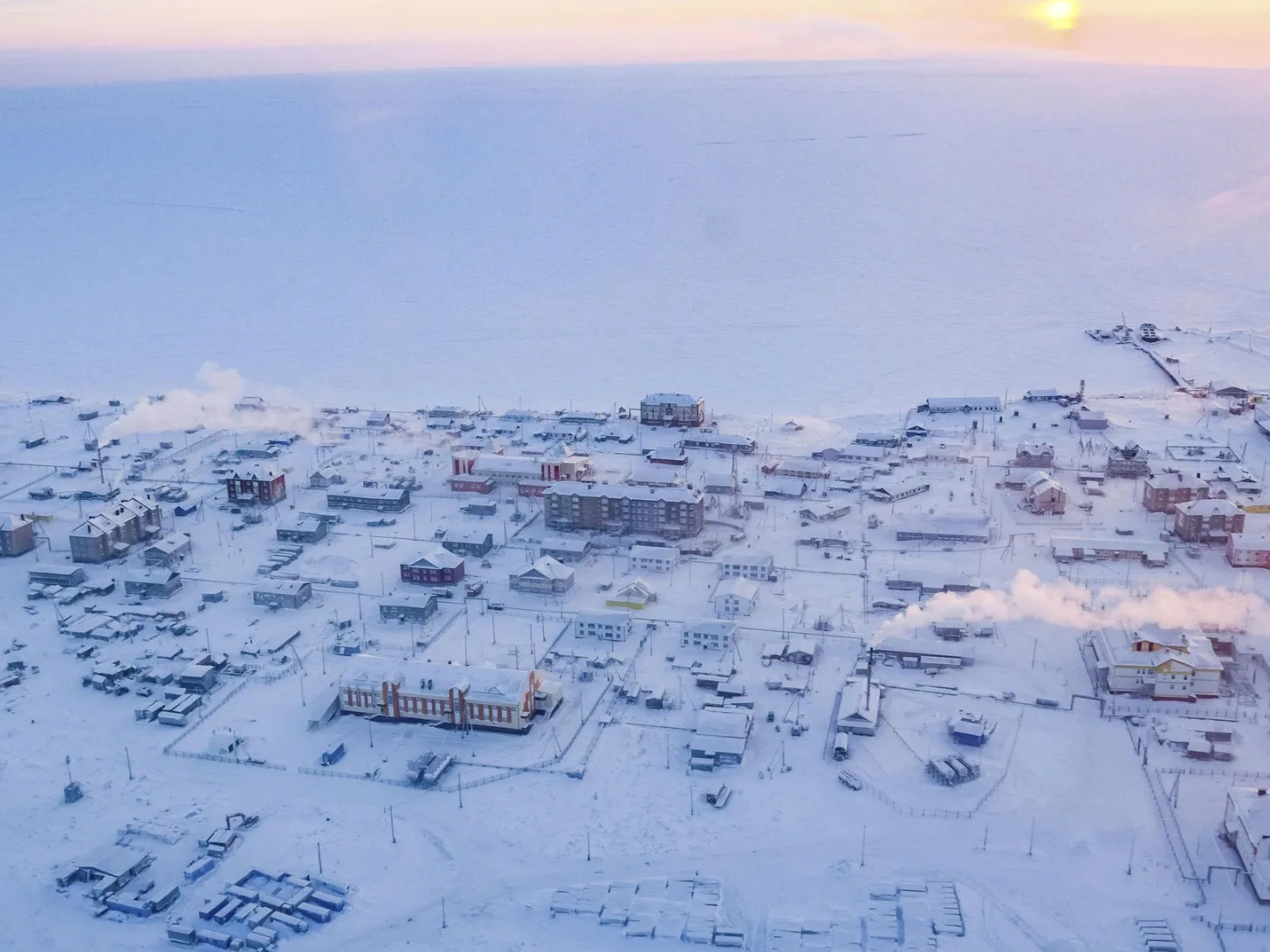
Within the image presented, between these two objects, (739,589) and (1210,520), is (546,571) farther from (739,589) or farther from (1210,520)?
(1210,520)

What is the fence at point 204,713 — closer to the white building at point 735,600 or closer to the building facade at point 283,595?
the building facade at point 283,595

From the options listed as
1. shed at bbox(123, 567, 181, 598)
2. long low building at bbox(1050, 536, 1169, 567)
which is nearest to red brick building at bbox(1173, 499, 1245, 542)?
long low building at bbox(1050, 536, 1169, 567)

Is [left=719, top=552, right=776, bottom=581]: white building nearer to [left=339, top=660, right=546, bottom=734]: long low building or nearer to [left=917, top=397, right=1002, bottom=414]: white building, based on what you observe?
[left=339, top=660, right=546, bottom=734]: long low building

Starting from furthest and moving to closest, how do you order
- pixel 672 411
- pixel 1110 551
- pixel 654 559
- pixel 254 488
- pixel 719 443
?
1. pixel 672 411
2. pixel 719 443
3. pixel 254 488
4. pixel 654 559
5. pixel 1110 551

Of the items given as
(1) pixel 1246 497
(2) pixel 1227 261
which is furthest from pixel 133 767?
(2) pixel 1227 261

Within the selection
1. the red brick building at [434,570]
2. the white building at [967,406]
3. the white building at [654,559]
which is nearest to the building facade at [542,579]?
the red brick building at [434,570]

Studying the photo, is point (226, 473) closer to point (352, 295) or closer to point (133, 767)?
point (133, 767)

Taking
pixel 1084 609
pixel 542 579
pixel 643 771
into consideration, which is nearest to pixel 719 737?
pixel 643 771
